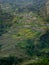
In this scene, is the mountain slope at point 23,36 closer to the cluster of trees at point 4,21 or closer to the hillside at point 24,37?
the hillside at point 24,37

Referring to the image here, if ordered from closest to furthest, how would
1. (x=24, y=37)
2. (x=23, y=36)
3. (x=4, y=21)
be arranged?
(x=24, y=37) < (x=23, y=36) < (x=4, y=21)

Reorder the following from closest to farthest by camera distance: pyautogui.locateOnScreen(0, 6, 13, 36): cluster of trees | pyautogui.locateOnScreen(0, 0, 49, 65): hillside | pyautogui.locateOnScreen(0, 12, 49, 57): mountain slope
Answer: pyautogui.locateOnScreen(0, 0, 49, 65): hillside, pyautogui.locateOnScreen(0, 12, 49, 57): mountain slope, pyautogui.locateOnScreen(0, 6, 13, 36): cluster of trees

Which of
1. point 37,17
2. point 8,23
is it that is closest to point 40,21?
Result: point 37,17

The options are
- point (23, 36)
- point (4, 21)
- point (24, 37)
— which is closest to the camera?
point (24, 37)

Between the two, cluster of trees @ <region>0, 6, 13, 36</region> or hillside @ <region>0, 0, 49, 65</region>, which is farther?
cluster of trees @ <region>0, 6, 13, 36</region>

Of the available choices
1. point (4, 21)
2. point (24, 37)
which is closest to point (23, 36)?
point (24, 37)

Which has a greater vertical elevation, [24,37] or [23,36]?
[24,37]

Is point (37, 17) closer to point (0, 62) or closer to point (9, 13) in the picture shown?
point (9, 13)

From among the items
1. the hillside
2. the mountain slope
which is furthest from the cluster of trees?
the mountain slope

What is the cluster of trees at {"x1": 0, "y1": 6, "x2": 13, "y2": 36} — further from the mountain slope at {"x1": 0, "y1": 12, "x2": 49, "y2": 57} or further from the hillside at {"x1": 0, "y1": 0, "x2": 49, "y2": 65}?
the mountain slope at {"x1": 0, "y1": 12, "x2": 49, "y2": 57}

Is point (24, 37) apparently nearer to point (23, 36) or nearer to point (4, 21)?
point (23, 36)

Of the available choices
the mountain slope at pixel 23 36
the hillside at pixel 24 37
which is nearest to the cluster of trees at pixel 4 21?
the hillside at pixel 24 37
